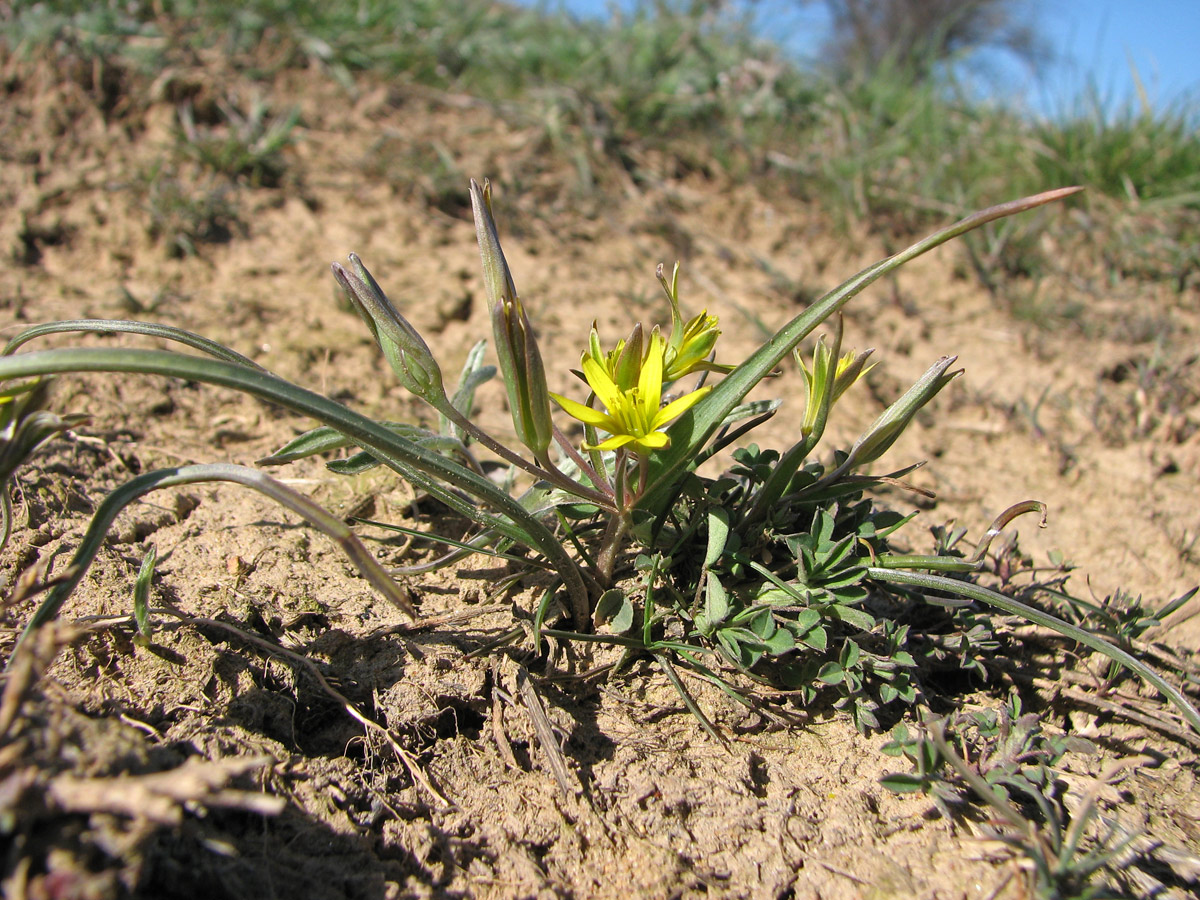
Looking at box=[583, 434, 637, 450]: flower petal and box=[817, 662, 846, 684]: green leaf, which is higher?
box=[583, 434, 637, 450]: flower petal

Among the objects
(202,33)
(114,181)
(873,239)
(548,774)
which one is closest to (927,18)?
(873,239)

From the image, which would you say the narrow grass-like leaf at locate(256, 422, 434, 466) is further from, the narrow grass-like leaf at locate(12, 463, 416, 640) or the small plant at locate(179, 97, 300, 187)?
the small plant at locate(179, 97, 300, 187)

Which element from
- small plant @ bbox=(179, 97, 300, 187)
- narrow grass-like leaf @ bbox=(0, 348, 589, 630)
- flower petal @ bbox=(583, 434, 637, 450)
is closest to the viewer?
narrow grass-like leaf @ bbox=(0, 348, 589, 630)

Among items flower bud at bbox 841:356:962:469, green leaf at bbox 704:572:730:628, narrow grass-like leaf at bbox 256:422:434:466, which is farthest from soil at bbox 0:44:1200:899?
flower bud at bbox 841:356:962:469

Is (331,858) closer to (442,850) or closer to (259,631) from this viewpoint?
(442,850)

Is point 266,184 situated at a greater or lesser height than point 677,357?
greater

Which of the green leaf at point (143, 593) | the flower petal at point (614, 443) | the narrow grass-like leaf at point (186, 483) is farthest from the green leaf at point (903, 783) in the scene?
the green leaf at point (143, 593)

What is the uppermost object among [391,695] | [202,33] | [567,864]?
[202,33]
